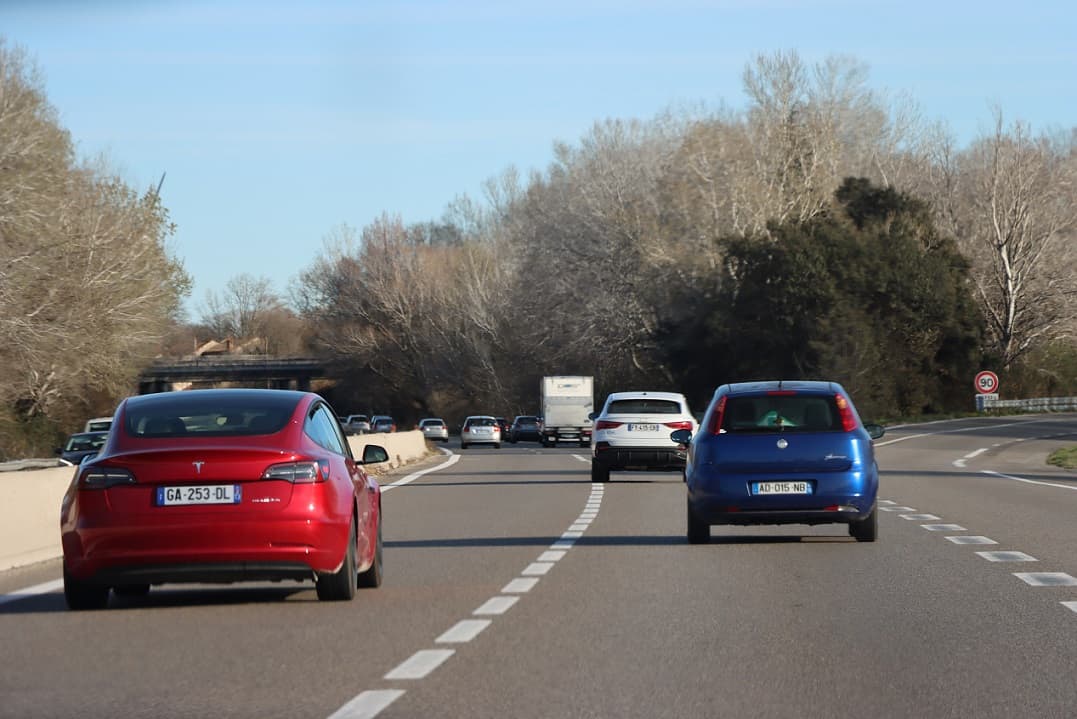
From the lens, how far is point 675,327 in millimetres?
87750

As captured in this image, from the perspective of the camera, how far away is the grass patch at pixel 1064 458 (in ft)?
137

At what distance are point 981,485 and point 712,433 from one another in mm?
14886

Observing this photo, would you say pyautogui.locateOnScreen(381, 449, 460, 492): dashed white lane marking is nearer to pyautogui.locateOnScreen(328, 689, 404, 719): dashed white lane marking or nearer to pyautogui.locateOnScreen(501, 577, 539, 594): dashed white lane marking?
pyautogui.locateOnScreen(501, 577, 539, 594): dashed white lane marking

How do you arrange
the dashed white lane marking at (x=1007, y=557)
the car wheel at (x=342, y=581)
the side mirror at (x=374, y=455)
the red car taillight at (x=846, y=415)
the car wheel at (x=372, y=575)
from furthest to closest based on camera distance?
the red car taillight at (x=846, y=415) < the dashed white lane marking at (x=1007, y=557) < the side mirror at (x=374, y=455) < the car wheel at (x=372, y=575) < the car wheel at (x=342, y=581)

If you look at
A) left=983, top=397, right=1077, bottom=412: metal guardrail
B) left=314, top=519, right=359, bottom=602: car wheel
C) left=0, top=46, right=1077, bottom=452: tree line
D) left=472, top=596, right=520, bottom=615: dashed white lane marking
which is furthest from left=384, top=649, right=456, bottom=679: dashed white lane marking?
left=983, top=397, right=1077, bottom=412: metal guardrail

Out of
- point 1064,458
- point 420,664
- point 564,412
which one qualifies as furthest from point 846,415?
point 564,412

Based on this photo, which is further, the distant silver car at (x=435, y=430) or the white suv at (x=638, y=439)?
the distant silver car at (x=435, y=430)

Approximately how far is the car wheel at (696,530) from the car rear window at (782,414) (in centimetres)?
96

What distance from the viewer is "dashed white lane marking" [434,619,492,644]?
34.7 ft

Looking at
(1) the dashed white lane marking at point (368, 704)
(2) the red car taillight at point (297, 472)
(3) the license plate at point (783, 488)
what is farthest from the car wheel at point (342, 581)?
(3) the license plate at point (783, 488)

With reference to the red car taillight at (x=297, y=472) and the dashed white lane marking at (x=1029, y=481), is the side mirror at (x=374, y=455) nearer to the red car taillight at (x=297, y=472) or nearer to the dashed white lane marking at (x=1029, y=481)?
the red car taillight at (x=297, y=472)

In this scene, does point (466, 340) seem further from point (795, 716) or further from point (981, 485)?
point (795, 716)

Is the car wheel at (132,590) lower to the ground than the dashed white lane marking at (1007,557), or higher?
higher

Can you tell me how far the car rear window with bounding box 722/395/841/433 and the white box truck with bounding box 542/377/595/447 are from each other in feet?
176
